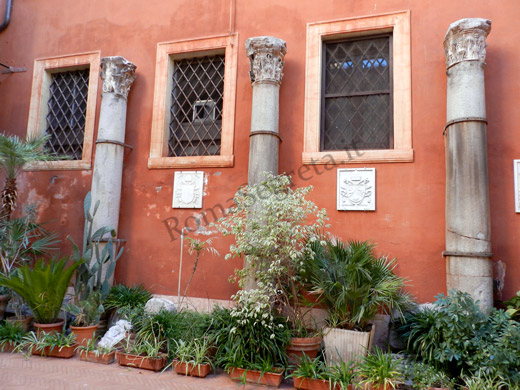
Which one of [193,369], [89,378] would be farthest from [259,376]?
[89,378]

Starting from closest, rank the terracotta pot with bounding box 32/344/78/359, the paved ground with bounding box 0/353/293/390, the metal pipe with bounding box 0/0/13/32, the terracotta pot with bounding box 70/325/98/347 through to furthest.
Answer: the paved ground with bounding box 0/353/293/390 < the terracotta pot with bounding box 32/344/78/359 < the terracotta pot with bounding box 70/325/98/347 < the metal pipe with bounding box 0/0/13/32

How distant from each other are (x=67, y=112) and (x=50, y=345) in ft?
14.2

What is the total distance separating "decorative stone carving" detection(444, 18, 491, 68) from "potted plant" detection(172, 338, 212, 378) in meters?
4.62

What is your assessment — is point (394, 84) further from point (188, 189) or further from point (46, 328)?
point (46, 328)

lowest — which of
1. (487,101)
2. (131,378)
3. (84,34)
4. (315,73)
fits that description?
(131,378)

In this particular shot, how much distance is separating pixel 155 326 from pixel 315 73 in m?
4.13

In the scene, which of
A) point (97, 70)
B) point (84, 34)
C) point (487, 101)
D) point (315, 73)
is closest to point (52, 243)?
point (97, 70)

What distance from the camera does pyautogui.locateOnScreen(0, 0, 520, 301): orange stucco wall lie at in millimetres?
5109

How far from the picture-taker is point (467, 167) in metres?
Answer: 4.74

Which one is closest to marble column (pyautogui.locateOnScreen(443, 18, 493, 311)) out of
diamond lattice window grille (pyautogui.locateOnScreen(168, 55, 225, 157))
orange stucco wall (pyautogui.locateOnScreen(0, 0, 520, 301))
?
orange stucco wall (pyautogui.locateOnScreen(0, 0, 520, 301))

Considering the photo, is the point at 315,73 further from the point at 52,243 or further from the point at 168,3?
the point at 52,243

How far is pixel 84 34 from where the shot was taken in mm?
7230

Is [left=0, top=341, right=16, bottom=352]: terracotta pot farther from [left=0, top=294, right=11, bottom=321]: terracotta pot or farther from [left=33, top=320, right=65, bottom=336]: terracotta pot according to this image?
[left=0, top=294, right=11, bottom=321]: terracotta pot

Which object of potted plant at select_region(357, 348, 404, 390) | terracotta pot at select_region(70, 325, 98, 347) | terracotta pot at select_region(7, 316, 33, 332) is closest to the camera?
potted plant at select_region(357, 348, 404, 390)
